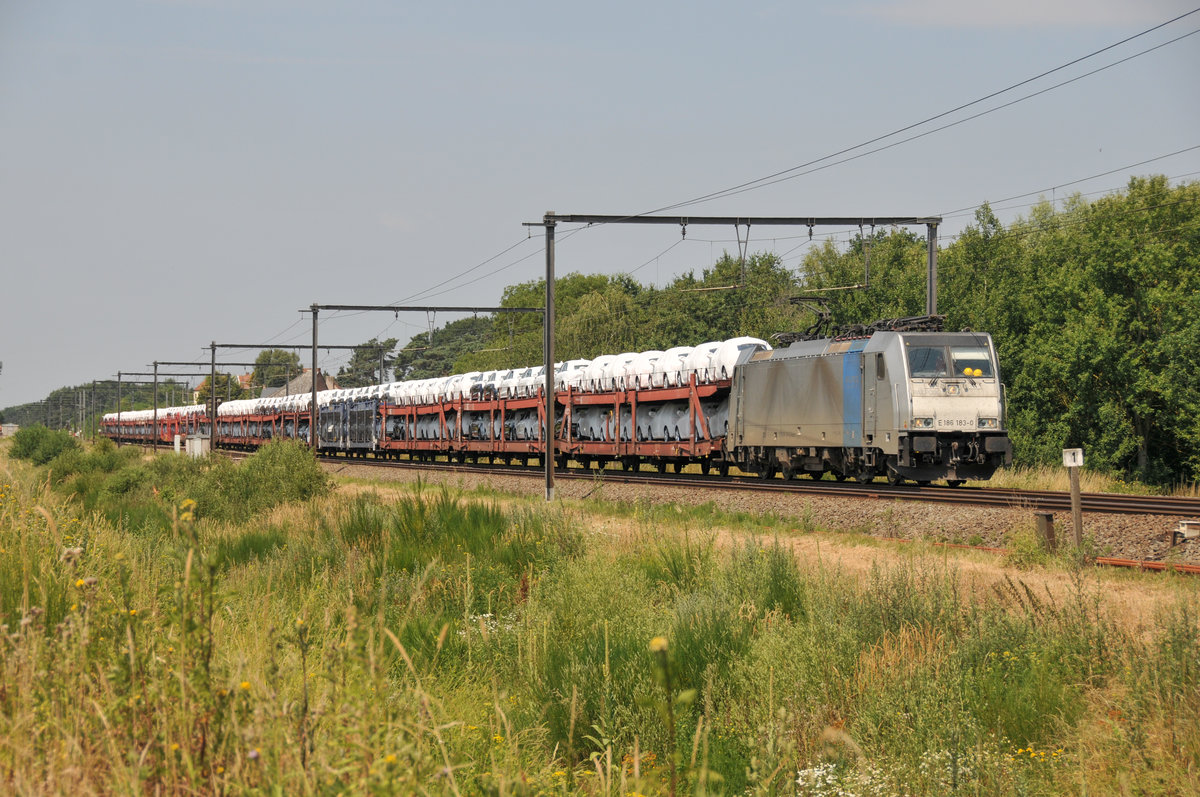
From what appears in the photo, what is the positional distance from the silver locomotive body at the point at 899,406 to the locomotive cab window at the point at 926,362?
21mm

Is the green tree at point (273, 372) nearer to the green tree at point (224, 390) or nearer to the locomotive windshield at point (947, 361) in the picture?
the green tree at point (224, 390)

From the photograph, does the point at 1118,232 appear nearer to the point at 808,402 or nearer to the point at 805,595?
the point at 808,402

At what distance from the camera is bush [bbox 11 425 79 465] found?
193 ft

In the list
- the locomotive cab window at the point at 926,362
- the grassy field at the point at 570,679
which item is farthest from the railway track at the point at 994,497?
the grassy field at the point at 570,679

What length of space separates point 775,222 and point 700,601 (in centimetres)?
1600

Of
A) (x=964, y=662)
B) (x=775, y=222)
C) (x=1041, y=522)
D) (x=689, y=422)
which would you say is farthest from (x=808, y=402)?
(x=964, y=662)

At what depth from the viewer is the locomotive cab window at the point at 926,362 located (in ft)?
70.0

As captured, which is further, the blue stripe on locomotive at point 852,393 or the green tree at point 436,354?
the green tree at point 436,354

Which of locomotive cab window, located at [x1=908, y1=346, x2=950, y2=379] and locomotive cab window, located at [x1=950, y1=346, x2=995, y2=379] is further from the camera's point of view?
locomotive cab window, located at [x1=950, y1=346, x2=995, y2=379]

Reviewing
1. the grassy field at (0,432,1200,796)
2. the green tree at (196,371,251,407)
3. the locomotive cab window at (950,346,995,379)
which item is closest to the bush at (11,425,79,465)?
the locomotive cab window at (950,346,995,379)

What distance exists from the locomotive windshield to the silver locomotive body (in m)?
0.02

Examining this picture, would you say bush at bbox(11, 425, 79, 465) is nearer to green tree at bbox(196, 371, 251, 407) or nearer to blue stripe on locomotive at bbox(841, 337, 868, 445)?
blue stripe on locomotive at bbox(841, 337, 868, 445)

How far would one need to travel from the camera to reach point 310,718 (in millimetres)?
3623

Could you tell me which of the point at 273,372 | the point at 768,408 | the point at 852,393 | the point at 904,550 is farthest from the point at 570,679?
the point at 273,372
